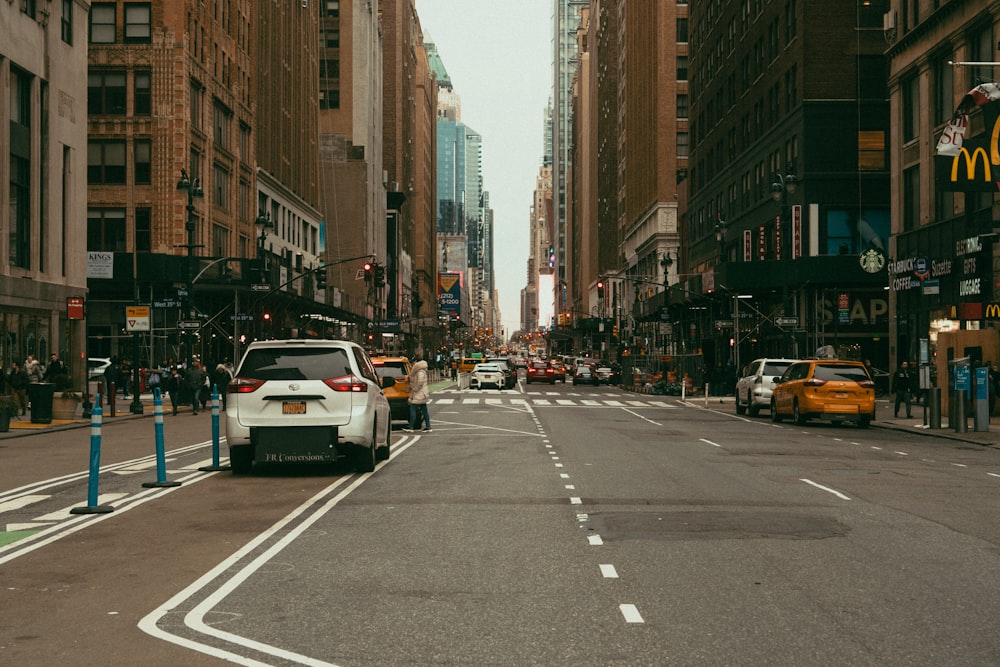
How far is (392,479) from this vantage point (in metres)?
16.0

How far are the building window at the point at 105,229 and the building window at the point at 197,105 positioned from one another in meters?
6.17

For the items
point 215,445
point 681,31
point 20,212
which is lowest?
point 215,445

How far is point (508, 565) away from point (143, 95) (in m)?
51.8

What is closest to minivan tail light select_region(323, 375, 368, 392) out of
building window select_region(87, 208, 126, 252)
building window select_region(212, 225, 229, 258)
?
building window select_region(87, 208, 126, 252)

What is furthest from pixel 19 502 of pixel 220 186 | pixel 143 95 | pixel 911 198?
pixel 220 186

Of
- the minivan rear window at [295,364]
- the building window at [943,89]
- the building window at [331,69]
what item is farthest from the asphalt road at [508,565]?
the building window at [331,69]

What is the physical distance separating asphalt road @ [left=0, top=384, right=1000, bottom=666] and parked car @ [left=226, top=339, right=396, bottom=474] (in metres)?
0.53

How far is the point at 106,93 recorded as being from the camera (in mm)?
55969

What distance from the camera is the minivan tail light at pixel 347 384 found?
628 inches

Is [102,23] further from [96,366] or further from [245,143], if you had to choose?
[96,366]

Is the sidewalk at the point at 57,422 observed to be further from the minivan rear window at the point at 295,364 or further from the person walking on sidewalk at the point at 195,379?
the minivan rear window at the point at 295,364

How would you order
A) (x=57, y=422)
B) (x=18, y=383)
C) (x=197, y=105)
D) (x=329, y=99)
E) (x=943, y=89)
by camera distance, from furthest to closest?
1. (x=329, y=99)
2. (x=197, y=105)
3. (x=943, y=89)
4. (x=18, y=383)
5. (x=57, y=422)

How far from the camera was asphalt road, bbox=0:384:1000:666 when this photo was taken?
6707 mm

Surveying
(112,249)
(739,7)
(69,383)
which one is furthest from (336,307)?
(69,383)
